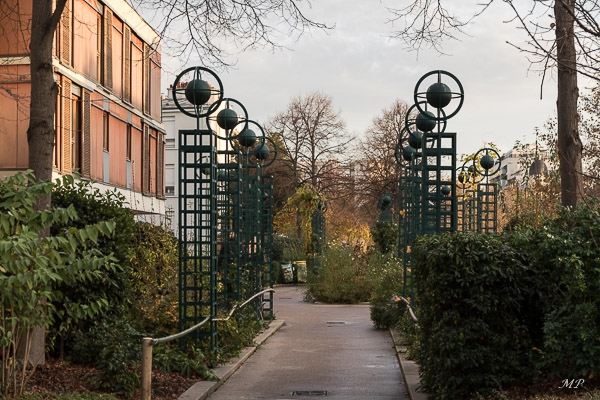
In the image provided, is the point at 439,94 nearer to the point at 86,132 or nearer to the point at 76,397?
the point at 76,397

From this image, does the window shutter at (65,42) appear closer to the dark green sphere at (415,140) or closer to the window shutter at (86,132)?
the window shutter at (86,132)

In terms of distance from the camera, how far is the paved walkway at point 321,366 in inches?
445

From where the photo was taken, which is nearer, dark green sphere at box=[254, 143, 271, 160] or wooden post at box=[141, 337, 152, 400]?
wooden post at box=[141, 337, 152, 400]

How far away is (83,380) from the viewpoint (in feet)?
32.6

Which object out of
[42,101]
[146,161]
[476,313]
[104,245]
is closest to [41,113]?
[42,101]

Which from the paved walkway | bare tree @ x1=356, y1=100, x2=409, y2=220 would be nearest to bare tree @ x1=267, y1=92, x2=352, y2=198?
bare tree @ x1=356, y1=100, x2=409, y2=220

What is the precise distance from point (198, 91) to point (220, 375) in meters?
4.04

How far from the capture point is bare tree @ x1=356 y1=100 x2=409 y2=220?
58500 mm

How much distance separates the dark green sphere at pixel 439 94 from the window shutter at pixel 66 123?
15.3 m

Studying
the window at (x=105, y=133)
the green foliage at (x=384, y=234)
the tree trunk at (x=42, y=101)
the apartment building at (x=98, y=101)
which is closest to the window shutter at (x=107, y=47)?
the apartment building at (x=98, y=101)

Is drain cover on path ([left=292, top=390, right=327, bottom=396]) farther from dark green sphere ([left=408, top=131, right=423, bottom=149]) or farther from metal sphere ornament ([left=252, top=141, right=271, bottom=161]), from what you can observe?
metal sphere ornament ([left=252, top=141, right=271, bottom=161])

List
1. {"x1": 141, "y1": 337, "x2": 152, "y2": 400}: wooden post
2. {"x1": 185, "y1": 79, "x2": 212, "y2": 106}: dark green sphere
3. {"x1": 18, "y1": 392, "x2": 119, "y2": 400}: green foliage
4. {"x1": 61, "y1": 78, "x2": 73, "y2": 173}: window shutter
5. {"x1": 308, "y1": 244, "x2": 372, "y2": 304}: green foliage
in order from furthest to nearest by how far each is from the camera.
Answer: {"x1": 308, "y1": 244, "x2": 372, "y2": 304}: green foliage → {"x1": 61, "y1": 78, "x2": 73, "y2": 173}: window shutter → {"x1": 185, "y1": 79, "x2": 212, "y2": 106}: dark green sphere → {"x1": 18, "y1": 392, "x2": 119, "y2": 400}: green foliage → {"x1": 141, "y1": 337, "x2": 152, "y2": 400}: wooden post

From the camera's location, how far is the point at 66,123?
26.0 m

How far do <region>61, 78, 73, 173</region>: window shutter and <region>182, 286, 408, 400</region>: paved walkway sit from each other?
8.42 m
